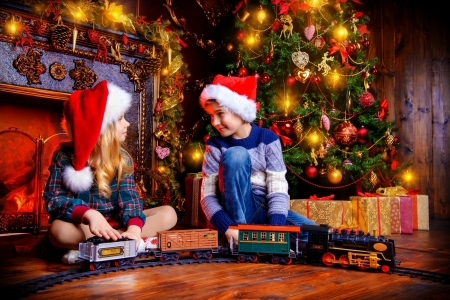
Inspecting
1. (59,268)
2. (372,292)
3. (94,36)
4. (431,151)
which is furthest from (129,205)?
(431,151)

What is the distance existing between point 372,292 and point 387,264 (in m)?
0.35

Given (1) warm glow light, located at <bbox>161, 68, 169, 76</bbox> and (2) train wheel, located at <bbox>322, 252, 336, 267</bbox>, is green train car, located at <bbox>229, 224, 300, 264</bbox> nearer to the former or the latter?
(2) train wheel, located at <bbox>322, 252, 336, 267</bbox>

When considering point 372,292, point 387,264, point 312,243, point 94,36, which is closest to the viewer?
point 372,292

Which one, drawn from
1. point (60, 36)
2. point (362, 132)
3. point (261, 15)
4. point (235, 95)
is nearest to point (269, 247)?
point (235, 95)

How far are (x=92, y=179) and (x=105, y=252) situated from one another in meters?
0.41

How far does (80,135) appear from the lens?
1.99 meters

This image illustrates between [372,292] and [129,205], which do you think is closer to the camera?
[372,292]

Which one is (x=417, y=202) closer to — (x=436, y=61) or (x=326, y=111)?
(x=326, y=111)

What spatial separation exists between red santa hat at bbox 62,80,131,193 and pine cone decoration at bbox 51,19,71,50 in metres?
1.59

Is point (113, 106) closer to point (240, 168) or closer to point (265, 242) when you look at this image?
point (240, 168)

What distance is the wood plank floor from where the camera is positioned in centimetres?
152

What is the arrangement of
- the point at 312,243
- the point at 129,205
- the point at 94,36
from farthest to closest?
1. the point at 94,36
2. the point at 129,205
3. the point at 312,243

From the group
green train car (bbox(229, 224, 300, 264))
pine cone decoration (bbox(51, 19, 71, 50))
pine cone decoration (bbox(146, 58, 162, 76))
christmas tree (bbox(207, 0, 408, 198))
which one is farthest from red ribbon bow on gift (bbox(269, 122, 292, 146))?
pine cone decoration (bbox(51, 19, 71, 50))

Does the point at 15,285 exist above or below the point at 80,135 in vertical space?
below
